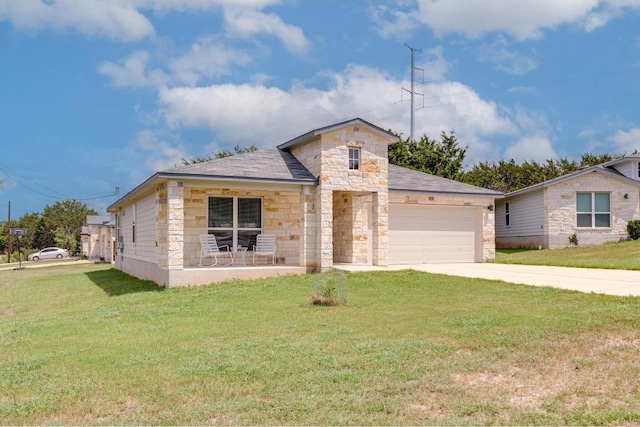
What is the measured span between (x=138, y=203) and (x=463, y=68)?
15.0 meters

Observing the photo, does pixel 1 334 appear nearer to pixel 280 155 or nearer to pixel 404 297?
pixel 404 297

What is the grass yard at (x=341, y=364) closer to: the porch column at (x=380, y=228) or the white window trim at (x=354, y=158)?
the porch column at (x=380, y=228)

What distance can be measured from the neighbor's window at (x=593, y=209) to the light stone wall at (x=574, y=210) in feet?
0.80

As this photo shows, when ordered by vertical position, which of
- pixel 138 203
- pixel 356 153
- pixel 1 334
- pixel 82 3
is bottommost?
pixel 1 334

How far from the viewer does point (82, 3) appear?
42.9 ft

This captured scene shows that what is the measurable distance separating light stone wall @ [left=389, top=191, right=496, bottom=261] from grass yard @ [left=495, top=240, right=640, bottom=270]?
2.06 ft

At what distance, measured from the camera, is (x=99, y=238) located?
4309cm

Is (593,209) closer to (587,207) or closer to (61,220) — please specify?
(587,207)

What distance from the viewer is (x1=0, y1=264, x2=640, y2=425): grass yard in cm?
443

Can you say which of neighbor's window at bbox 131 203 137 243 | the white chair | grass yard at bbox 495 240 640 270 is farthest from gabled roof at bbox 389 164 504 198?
neighbor's window at bbox 131 203 137 243

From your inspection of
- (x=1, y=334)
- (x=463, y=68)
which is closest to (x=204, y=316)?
(x=1, y=334)

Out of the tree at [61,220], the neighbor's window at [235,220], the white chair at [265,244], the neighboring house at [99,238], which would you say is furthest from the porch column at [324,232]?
the tree at [61,220]

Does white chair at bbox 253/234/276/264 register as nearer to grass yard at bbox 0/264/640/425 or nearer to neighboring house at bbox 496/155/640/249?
grass yard at bbox 0/264/640/425

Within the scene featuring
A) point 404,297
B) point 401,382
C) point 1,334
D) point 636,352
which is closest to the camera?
point 401,382
